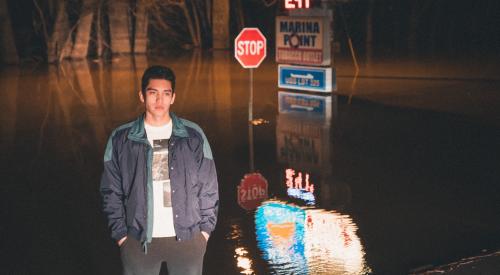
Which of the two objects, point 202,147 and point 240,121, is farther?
point 240,121

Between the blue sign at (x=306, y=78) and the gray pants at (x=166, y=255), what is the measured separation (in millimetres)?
16315

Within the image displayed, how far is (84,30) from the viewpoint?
39188 mm

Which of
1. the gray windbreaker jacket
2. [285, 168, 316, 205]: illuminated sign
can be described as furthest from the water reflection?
the gray windbreaker jacket

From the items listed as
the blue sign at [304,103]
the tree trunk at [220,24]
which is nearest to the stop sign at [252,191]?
the blue sign at [304,103]

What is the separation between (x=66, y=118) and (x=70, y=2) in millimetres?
23155

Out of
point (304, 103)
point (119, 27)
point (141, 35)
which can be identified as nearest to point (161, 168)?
point (304, 103)

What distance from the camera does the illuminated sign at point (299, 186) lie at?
31.5 ft

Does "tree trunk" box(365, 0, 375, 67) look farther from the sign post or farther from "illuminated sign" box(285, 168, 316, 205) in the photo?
"illuminated sign" box(285, 168, 316, 205)

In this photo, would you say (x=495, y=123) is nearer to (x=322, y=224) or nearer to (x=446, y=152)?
(x=446, y=152)

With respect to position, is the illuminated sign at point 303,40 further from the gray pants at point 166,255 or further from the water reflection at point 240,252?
the gray pants at point 166,255

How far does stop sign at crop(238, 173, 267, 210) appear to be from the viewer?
9398 millimetres

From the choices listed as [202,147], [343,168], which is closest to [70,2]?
[343,168]

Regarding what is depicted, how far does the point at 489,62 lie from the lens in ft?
103

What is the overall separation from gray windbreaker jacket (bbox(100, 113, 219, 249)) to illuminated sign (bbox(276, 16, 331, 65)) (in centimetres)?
1627
